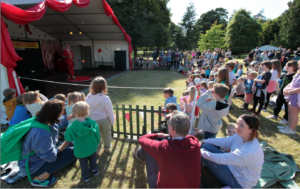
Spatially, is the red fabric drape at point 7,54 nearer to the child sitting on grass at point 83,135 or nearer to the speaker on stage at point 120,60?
the child sitting on grass at point 83,135

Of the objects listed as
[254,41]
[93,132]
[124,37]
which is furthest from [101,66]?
[254,41]

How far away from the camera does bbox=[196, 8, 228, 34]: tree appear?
4788 cm

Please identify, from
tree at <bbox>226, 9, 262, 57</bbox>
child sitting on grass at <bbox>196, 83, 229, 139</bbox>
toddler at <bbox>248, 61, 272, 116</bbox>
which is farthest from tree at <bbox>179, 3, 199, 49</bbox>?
child sitting on grass at <bbox>196, 83, 229, 139</bbox>

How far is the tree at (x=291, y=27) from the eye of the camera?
78.5ft

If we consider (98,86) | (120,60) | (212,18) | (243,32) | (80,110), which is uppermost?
(212,18)

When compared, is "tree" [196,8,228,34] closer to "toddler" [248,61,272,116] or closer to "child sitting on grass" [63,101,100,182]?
"toddler" [248,61,272,116]

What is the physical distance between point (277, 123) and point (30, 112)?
641 centimetres

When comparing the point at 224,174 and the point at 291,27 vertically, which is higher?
the point at 291,27

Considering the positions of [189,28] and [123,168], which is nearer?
[123,168]

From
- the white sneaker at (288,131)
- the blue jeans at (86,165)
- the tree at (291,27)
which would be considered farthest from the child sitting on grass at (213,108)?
the tree at (291,27)

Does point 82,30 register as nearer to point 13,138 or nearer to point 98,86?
point 98,86

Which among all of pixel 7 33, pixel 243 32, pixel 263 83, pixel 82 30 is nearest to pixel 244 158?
pixel 263 83

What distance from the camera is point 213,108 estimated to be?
2.66 m

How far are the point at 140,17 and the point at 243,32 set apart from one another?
22922 millimetres
